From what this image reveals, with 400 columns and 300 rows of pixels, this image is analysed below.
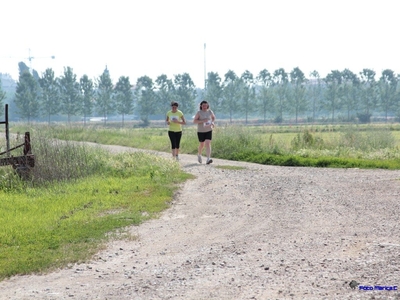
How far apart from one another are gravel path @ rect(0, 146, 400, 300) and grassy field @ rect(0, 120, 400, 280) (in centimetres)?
52

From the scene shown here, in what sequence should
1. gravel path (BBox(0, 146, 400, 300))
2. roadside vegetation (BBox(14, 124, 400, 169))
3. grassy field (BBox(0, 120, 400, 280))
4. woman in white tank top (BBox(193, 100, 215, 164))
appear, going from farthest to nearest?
roadside vegetation (BBox(14, 124, 400, 169)), woman in white tank top (BBox(193, 100, 215, 164)), grassy field (BBox(0, 120, 400, 280)), gravel path (BBox(0, 146, 400, 300))

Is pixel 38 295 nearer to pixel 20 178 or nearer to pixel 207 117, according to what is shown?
pixel 20 178

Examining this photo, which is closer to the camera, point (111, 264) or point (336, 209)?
point (111, 264)

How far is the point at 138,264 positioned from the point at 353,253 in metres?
2.56

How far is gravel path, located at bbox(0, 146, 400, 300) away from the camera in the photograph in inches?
258

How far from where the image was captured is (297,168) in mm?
18828

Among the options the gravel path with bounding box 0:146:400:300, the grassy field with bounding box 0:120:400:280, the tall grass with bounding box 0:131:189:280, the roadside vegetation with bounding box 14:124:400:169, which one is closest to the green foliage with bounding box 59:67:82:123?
the roadside vegetation with bounding box 14:124:400:169

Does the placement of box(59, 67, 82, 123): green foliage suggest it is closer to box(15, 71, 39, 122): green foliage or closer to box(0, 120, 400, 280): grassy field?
box(15, 71, 39, 122): green foliage

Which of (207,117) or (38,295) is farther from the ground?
(207,117)

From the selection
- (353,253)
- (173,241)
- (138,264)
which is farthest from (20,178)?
(353,253)

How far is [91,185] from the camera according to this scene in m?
14.2

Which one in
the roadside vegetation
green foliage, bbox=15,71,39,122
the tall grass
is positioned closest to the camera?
the tall grass

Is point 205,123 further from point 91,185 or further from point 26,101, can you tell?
point 26,101

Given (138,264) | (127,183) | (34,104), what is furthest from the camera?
(34,104)
